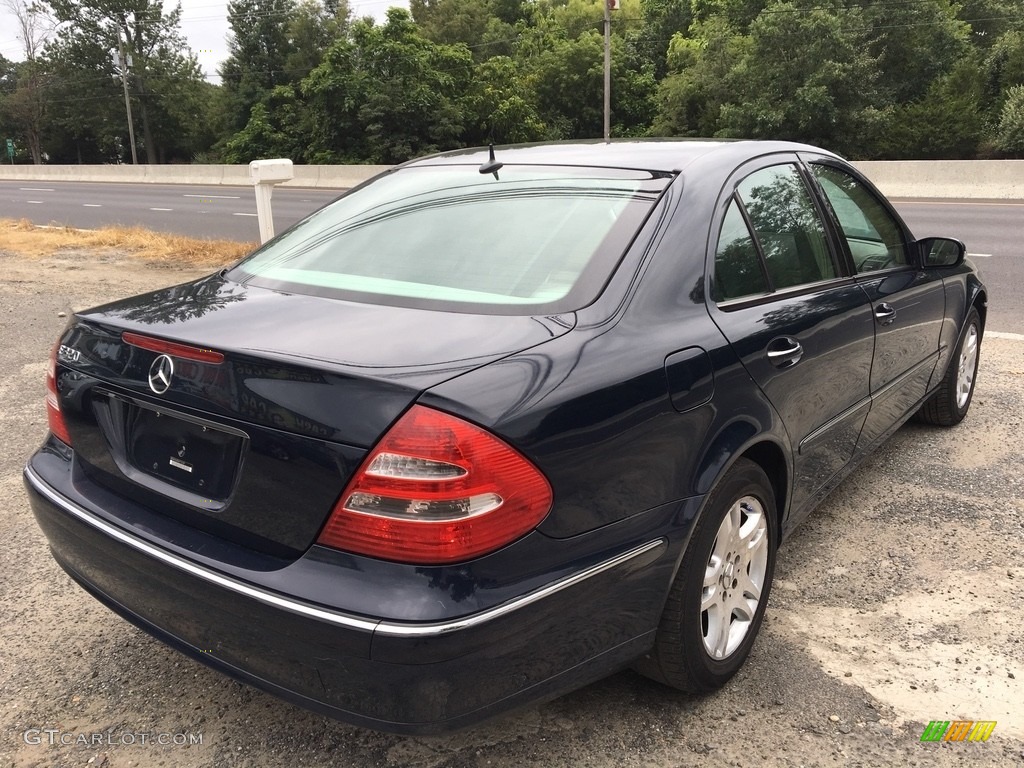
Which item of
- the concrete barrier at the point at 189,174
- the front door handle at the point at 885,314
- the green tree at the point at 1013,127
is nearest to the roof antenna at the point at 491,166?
the front door handle at the point at 885,314

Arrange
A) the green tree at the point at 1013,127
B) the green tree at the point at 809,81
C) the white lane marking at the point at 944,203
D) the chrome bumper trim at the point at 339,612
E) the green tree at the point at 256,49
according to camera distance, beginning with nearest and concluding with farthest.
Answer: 1. the chrome bumper trim at the point at 339,612
2. the white lane marking at the point at 944,203
3. the green tree at the point at 1013,127
4. the green tree at the point at 809,81
5. the green tree at the point at 256,49

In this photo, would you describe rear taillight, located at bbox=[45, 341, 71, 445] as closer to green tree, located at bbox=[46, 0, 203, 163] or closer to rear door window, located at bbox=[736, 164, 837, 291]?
rear door window, located at bbox=[736, 164, 837, 291]

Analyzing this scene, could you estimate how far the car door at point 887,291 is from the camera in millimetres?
3396

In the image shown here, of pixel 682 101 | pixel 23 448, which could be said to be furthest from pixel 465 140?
pixel 23 448

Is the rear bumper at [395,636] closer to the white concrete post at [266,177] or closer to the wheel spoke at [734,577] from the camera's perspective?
the wheel spoke at [734,577]

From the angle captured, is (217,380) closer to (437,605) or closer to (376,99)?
(437,605)

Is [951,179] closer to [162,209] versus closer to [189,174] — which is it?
[162,209]

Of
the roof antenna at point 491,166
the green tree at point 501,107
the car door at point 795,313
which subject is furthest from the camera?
the green tree at point 501,107

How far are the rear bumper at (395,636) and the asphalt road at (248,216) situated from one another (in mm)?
6288

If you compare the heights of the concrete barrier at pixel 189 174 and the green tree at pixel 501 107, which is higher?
the green tree at pixel 501 107

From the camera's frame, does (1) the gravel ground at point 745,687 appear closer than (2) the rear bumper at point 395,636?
No

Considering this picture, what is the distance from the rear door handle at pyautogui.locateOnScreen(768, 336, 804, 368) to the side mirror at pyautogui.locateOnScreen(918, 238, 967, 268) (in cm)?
157

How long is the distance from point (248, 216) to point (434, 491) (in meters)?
17.6

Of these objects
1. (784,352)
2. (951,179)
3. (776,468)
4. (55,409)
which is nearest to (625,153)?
(784,352)
